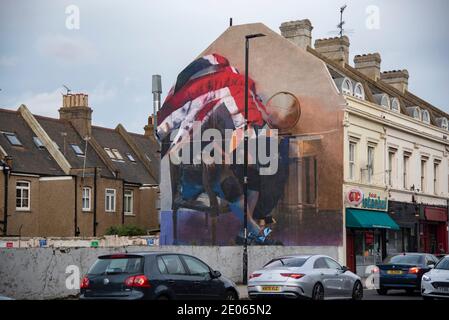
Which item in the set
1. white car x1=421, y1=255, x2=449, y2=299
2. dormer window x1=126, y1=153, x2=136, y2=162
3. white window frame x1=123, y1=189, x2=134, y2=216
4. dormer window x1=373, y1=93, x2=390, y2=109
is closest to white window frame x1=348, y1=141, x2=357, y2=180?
dormer window x1=373, y1=93, x2=390, y2=109

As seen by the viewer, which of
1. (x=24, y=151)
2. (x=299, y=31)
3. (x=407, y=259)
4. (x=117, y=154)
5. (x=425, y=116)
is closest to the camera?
Answer: (x=407, y=259)

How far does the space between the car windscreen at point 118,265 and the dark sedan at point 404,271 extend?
40.9 feet

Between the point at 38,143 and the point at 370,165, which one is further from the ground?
the point at 38,143

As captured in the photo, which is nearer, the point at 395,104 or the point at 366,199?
the point at 366,199

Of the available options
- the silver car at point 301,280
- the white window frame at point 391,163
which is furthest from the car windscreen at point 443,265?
the white window frame at point 391,163

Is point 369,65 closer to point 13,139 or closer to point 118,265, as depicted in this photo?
point 13,139

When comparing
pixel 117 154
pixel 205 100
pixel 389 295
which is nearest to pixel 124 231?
pixel 117 154

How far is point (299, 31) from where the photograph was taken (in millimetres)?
43875

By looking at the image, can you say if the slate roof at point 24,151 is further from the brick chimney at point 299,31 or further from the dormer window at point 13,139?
the brick chimney at point 299,31

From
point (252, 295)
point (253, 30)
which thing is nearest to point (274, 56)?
point (253, 30)

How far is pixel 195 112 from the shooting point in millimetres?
41281

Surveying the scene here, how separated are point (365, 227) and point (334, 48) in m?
14.3

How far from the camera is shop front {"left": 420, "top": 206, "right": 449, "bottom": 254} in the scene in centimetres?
4500

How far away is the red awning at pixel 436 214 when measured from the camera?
4525 centimetres
